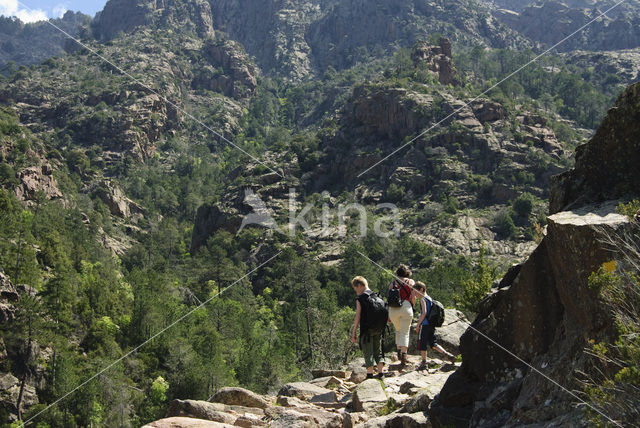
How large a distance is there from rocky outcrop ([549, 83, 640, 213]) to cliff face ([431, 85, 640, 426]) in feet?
0.04

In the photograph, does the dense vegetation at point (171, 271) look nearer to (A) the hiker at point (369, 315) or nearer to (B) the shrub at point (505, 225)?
(B) the shrub at point (505, 225)

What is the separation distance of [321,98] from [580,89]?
7365 centimetres

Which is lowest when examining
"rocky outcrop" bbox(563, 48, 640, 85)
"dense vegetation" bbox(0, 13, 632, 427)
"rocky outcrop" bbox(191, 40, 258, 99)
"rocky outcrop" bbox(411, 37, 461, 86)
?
"dense vegetation" bbox(0, 13, 632, 427)

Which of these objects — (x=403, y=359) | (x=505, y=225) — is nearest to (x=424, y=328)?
(x=403, y=359)

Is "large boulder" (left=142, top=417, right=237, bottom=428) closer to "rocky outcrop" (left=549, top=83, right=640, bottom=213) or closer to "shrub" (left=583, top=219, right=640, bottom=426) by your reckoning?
"shrub" (left=583, top=219, right=640, bottom=426)

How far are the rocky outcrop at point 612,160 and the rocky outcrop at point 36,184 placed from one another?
73.2m

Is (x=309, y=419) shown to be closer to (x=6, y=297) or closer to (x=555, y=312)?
(x=555, y=312)

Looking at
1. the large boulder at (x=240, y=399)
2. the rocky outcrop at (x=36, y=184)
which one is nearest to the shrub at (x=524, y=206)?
the rocky outcrop at (x=36, y=184)

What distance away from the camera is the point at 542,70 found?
129 meters

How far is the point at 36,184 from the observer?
73.5 meters

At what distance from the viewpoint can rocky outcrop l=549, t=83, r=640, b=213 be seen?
721cm

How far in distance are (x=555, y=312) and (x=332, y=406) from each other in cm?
490

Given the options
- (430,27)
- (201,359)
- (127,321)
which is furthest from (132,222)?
(430,27)

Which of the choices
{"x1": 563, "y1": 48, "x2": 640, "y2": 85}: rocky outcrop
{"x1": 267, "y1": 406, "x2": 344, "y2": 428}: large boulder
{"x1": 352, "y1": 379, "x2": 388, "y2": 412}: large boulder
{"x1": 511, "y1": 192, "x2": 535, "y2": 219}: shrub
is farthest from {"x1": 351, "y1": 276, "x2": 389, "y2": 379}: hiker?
{"x1": 563, "y1": 48, "x2": 640, "y2": 85}: rocky outcrop
